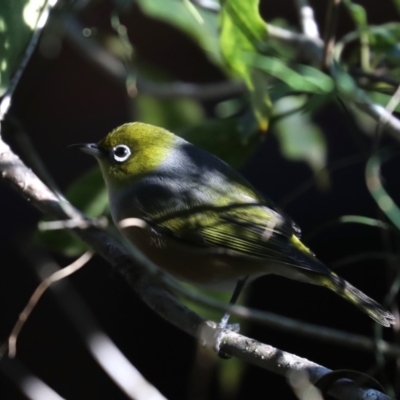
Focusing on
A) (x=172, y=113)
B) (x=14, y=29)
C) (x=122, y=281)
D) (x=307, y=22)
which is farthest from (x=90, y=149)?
(x=122, y=281)

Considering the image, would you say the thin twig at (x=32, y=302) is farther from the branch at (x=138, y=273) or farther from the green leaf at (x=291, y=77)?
the green leaf at (x=291, y=77)

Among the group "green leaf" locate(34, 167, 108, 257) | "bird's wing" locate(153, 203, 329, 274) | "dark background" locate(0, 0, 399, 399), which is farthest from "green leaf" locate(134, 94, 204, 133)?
"dark background" locate(0, 0, 399, 399)

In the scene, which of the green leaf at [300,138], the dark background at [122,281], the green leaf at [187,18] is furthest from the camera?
the dark background at [122,281]

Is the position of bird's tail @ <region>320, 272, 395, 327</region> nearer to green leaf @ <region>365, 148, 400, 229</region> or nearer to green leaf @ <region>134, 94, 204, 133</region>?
green leaf @ <region>365, 148, 400, 229</region>

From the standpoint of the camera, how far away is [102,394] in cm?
317

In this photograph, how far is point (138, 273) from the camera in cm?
145

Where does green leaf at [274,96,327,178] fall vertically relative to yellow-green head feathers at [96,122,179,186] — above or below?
below

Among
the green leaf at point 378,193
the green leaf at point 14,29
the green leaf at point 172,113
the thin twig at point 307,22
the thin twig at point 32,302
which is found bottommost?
the green leaf at point 172,113

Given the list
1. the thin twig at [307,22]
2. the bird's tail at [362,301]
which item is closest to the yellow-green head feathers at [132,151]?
the thin twig at [307,22]

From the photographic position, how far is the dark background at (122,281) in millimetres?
2834

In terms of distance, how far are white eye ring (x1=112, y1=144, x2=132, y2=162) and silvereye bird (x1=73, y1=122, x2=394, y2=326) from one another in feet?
0.28

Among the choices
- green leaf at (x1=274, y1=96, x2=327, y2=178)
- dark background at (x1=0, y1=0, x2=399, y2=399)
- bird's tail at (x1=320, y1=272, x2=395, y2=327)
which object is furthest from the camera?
dark background at (x1=0, y1=0, x2=399, y2=399)

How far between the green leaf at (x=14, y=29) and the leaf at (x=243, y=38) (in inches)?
13.2

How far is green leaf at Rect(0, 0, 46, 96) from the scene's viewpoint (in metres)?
1.27
